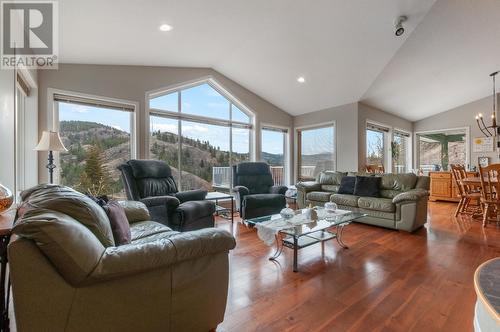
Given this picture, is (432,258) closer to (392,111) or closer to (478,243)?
(478,243)

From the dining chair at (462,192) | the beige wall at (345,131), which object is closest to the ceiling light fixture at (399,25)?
the beige wall at (345,131)

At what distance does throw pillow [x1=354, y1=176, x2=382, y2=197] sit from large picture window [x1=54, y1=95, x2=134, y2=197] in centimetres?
405

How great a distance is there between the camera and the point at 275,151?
646cm

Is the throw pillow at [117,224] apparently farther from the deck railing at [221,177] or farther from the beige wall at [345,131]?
the beige wall at [345,131]

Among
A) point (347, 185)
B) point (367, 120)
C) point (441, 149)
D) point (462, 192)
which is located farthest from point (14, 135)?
point (441, 149)

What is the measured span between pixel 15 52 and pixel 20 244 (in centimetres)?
257

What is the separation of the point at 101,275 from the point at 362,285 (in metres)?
1.98

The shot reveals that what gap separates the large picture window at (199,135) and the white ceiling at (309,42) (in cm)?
64

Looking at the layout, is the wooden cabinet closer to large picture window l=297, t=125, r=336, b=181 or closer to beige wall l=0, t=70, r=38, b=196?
large picture window l=297, t=125, r=336, b=181

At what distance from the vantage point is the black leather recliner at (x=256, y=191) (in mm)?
3932

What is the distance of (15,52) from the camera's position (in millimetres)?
2463

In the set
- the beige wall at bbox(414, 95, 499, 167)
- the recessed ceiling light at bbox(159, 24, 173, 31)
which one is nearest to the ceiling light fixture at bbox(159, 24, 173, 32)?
the recessed ceiling light at bbox(159, 24, 173, 31)

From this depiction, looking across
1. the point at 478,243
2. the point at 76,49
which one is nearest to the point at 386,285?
the point at 478,243

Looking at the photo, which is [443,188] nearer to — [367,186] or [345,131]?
[345,131]
